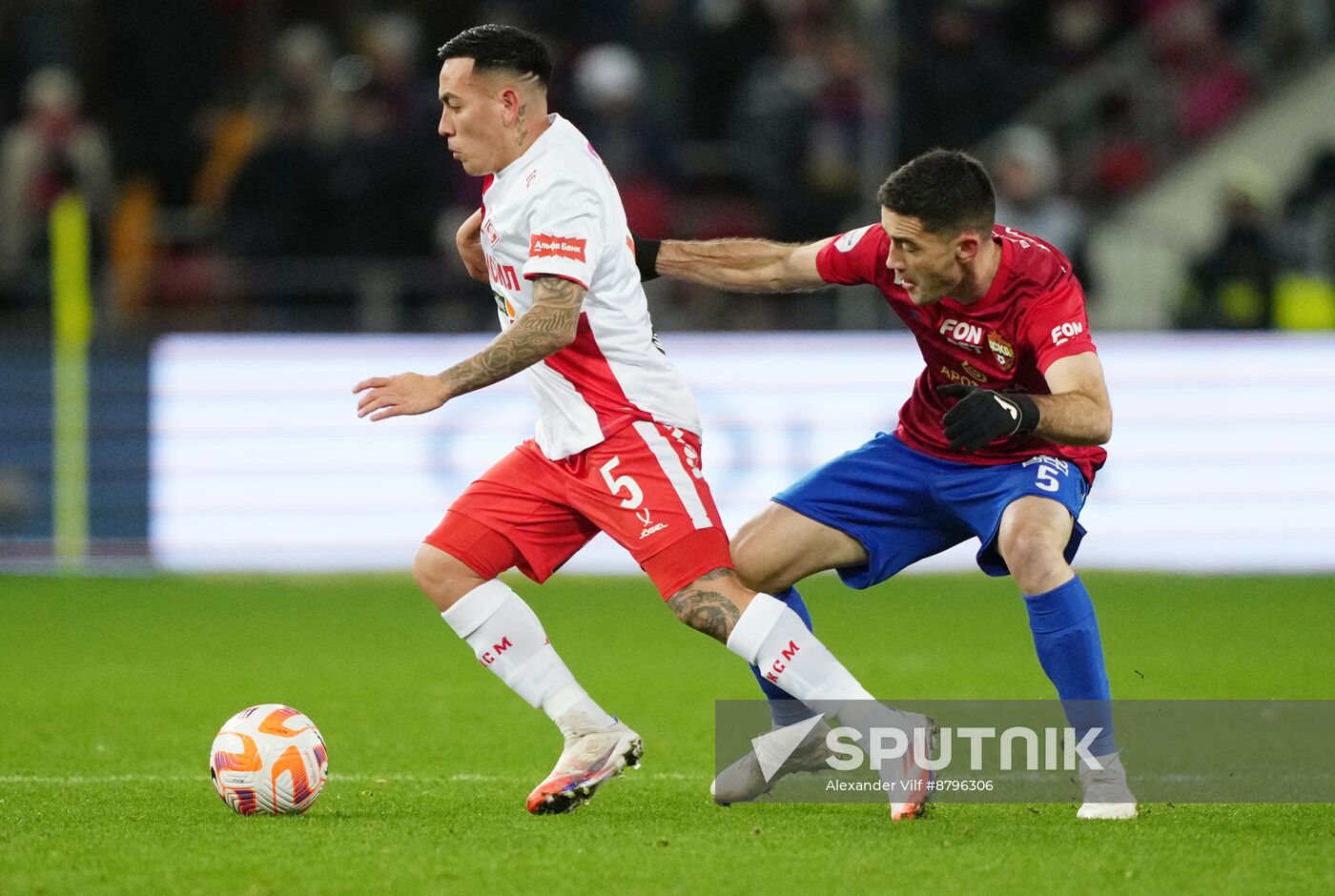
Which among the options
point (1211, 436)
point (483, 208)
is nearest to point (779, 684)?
point (483, 208)

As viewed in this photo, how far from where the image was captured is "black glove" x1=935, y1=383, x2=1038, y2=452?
16.6 ft

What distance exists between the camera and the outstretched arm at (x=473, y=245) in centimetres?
587

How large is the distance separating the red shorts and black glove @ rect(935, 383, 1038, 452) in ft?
2.63

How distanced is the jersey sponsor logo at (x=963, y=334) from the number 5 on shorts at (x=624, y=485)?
1.04 metres

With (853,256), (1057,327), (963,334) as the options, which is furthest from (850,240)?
(1057,327)

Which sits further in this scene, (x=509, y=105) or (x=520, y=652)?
(x=520, y=652)

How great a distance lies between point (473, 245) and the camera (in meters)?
5.95

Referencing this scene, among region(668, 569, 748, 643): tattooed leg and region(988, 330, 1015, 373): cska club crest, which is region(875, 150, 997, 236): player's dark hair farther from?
region(668, 569, 748, 643): tattooed leg

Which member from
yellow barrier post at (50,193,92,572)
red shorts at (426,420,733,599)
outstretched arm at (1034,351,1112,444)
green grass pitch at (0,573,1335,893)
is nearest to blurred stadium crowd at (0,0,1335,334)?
yellow barrier post at (50,193,92,572)

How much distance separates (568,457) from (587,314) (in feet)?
1.36

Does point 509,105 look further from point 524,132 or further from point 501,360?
point 501,360

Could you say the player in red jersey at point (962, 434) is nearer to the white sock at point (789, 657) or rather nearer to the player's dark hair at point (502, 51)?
the white sock at point (789, 657)

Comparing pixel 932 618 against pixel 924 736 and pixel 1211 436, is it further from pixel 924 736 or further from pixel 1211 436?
pixel 924 736

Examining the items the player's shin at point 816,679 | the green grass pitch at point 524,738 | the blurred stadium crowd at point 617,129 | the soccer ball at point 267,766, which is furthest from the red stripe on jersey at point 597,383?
the blurred stadium crowd at point 617,129
